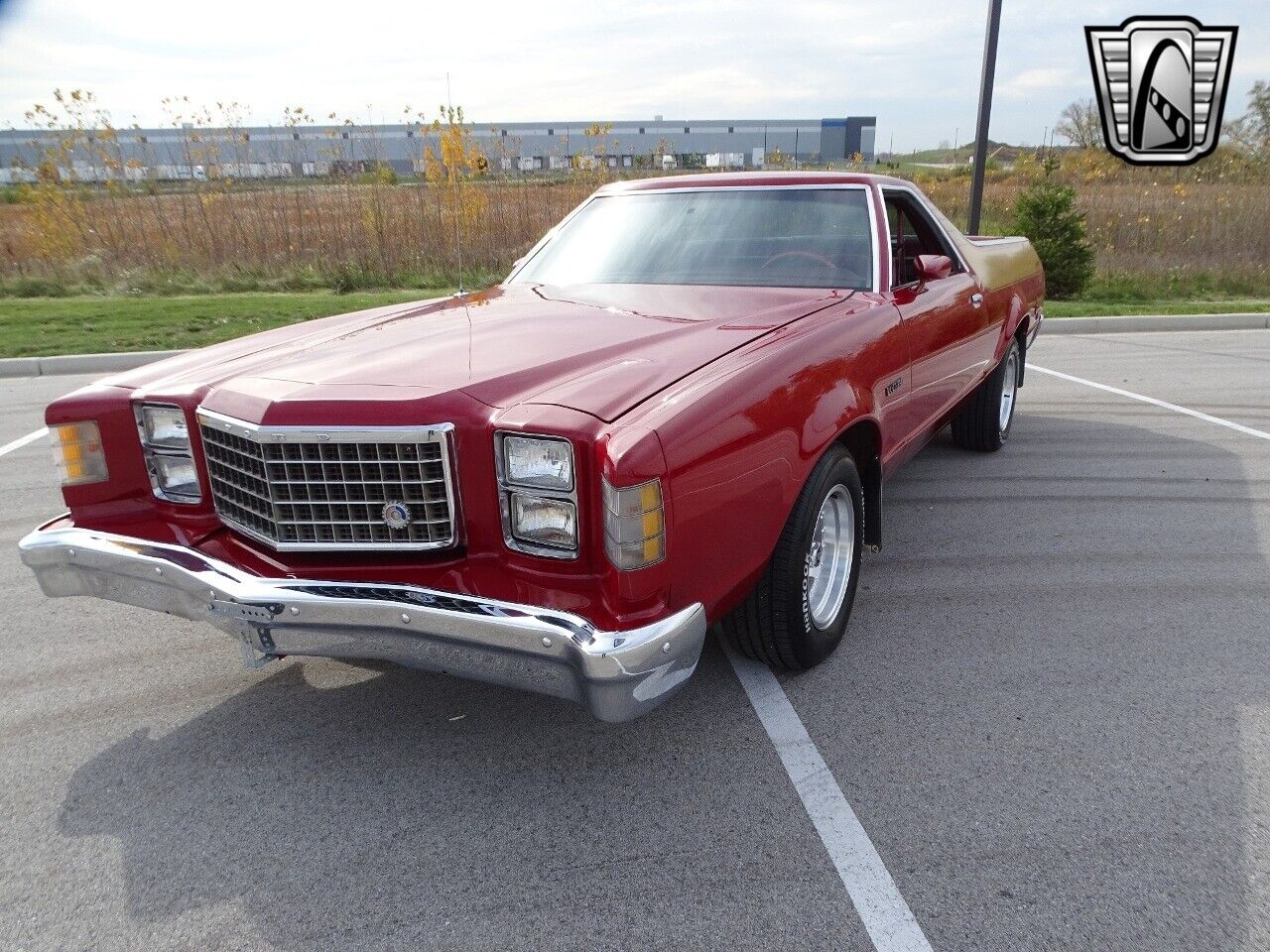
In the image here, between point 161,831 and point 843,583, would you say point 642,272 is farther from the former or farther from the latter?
point 161,831

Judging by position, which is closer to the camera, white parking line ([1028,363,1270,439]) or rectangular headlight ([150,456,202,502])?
rectangular headlight ([150,456,202,502])

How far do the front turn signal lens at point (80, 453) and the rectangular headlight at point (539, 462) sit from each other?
1431 mm

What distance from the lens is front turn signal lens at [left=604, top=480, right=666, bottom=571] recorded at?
2.03 metres

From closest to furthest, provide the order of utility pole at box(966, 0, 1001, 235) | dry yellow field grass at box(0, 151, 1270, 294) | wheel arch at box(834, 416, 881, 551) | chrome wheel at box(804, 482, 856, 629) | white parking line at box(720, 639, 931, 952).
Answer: white parking line at box(720, 639, 931, 952)
chrome wheel at box(804, 482, 856, 629)
wheel arch at box(834, 416, 881, 551)
utility pole at box(966, 0, 1001, 235)
dry yellow field grass at box(0, 151, 1270, 294)

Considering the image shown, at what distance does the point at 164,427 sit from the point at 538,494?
1.30m

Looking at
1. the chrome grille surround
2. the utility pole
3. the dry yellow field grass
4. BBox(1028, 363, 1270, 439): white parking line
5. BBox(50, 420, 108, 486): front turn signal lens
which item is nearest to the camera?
the chrome grille surround

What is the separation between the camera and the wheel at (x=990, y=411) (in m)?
5.32

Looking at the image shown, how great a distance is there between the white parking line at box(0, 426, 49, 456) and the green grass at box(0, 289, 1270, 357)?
2.91m

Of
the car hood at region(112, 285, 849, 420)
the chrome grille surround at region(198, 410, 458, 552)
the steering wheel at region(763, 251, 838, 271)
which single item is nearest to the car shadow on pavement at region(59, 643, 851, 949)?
the chrome grille surround at region(198, 410, 458, 552)

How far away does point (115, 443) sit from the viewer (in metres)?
2.76

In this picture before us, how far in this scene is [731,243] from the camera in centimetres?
379

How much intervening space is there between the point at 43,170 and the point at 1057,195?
14.3 m

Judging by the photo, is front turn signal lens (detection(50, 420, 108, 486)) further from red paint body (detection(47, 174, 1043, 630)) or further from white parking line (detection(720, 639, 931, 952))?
white parking line (detection(720, 639, 931, 952))

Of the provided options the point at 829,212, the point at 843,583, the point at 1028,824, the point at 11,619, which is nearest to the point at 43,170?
the point at 11,619
